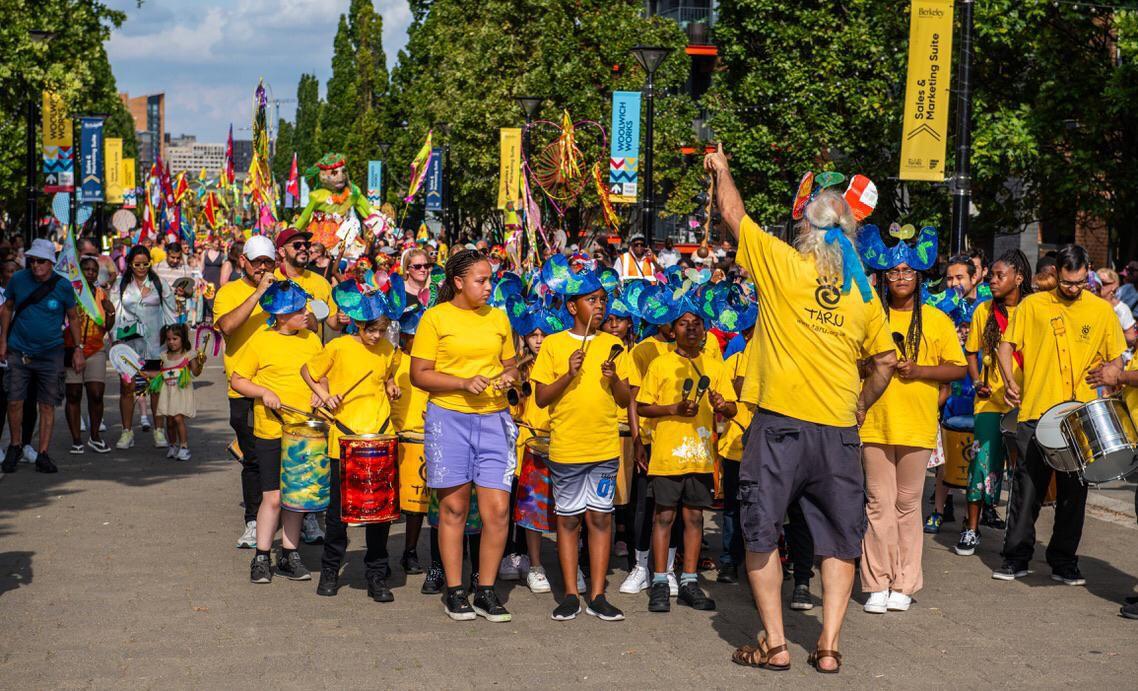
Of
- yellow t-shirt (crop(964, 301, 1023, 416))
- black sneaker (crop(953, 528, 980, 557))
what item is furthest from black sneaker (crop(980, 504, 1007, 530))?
yellow t-shirt (crop(964, 301, 1023, 416))

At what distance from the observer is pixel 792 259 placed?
6.22 m

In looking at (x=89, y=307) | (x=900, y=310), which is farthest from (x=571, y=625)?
(x=89, y=307)

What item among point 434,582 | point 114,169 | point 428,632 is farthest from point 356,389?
point 114,169

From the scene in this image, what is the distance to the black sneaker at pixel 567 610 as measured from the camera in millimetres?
7230

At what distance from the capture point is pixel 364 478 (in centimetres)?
743

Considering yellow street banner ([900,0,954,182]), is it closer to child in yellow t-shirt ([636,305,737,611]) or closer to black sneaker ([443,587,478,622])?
child in yellow t-shirt ([636,305,737,611])

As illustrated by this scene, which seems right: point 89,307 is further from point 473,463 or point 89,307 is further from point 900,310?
point 900,310

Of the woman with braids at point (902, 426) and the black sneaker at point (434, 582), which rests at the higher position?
the woman with braids at point (902, 426)

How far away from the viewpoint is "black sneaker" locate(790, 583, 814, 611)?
7.67 metres

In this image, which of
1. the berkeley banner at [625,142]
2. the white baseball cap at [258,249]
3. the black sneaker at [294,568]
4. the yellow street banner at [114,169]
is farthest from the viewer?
the yellow street banner at [114,169]

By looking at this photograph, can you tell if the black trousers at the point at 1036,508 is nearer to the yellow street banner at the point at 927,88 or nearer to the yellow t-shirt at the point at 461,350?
the yellow t-shirt at the point at 461,350

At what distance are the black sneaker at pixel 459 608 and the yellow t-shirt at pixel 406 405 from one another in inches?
41.3

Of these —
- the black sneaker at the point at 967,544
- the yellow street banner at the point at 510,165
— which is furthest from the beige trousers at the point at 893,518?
the yellow street banner at the point at 510,165

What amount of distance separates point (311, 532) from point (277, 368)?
1.71 metres
